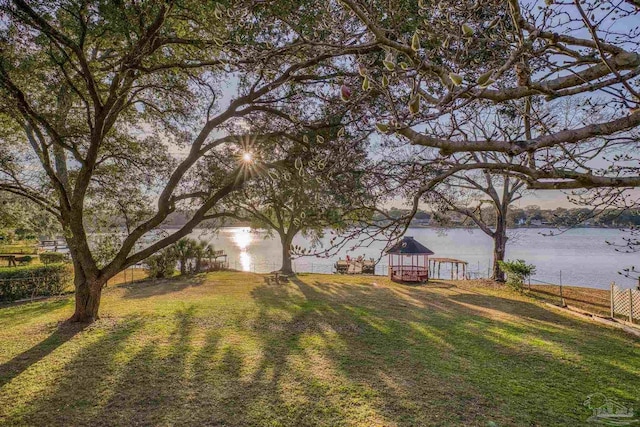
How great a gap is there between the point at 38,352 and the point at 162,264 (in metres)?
12.8

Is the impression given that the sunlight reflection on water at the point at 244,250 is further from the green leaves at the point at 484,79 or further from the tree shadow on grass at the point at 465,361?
the green leaves at the point at 484,79

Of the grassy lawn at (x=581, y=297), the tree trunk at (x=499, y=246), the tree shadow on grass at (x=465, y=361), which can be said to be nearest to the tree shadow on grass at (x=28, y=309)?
the tree shadow on grass at (x=465, y=361)

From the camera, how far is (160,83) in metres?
8.25

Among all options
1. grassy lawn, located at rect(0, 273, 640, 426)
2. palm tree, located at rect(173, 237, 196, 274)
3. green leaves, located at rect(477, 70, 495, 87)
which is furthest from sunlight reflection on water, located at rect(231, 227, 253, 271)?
green leaves, located at rect(477, 70, 495, 87)

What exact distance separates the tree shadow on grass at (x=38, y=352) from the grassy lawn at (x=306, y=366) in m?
0.05

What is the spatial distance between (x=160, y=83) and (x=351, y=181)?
6.19 meters

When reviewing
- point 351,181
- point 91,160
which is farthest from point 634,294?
point 91,160

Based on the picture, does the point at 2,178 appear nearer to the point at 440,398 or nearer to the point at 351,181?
the point at 351,181

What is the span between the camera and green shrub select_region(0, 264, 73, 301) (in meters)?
12.9

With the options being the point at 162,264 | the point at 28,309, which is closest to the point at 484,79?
the point at 28,309

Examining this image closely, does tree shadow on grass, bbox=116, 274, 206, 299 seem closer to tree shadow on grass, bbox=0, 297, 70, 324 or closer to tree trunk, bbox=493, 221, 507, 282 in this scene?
tree shadow on grass, bbox=0, 297, 70, 324

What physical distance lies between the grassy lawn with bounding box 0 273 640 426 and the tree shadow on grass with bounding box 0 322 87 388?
5 cm

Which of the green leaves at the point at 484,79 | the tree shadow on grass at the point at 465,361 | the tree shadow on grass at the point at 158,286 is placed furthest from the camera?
the tree shadow on grass at the point at 158,286

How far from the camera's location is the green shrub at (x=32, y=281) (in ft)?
42.2
